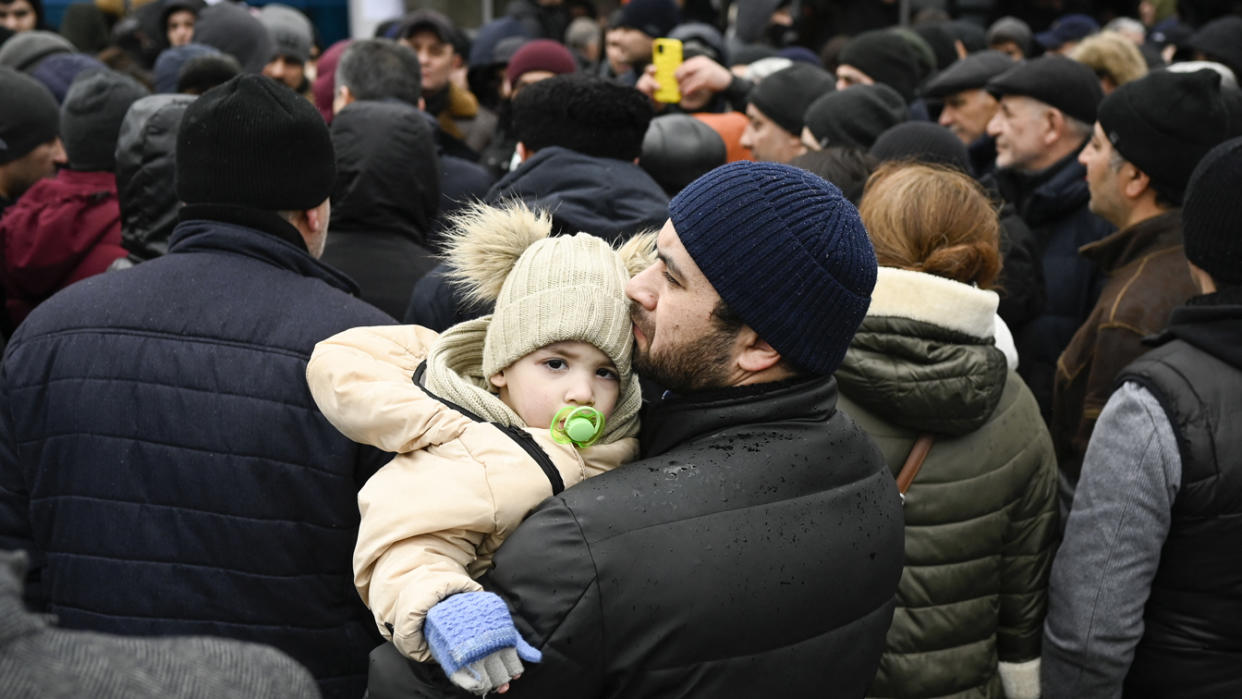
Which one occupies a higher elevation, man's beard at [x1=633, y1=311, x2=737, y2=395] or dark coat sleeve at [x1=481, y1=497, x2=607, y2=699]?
man's beard at [x1=633, y1=311, x2=737, y2=395]

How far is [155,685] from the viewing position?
1162mm

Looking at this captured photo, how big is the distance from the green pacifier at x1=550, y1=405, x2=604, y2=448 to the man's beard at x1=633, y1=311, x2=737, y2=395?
137 millimetres

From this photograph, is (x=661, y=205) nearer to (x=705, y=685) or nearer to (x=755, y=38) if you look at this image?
(x=705, y=685)

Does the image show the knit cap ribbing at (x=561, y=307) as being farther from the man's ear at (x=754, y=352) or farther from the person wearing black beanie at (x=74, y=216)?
the person wearing black beanie at (x=74, y=216)

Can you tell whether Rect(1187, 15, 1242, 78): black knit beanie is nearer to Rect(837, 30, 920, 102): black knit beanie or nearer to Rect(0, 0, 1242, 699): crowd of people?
Rect(837, 30, 920, 102): black knit beanie

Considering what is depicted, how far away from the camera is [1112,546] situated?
108 inches

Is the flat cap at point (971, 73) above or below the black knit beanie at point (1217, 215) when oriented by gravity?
below

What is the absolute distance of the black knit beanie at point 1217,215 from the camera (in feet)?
9.36

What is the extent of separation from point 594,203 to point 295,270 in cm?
105

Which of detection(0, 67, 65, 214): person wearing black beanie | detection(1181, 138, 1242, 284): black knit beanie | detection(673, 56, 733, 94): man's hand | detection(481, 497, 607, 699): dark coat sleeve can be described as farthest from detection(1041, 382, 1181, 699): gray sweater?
detection(0, 67, 65, 214): person wearing black beanie

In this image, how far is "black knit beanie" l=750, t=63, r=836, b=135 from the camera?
570 centimetres

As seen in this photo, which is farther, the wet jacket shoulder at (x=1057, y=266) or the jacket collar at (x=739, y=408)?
the wet jacket shoulder at (x=1057, y=266)

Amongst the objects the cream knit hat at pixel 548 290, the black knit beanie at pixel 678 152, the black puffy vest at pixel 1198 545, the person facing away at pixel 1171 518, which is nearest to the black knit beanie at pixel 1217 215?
the person facing away at pixel 1171 518

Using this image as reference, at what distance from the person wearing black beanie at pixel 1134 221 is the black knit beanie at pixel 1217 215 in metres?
0.64
